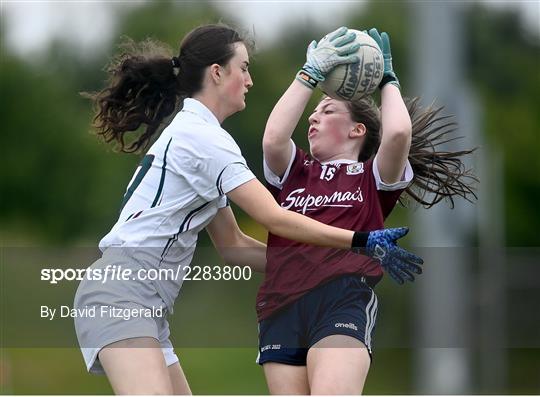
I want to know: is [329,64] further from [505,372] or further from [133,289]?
[505,372]

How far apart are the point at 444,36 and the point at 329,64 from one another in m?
4.32

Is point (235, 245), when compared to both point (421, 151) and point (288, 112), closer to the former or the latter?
point (288, 112)

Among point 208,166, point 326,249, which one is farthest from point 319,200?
point 208,166

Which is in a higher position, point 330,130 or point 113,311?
point 330,130

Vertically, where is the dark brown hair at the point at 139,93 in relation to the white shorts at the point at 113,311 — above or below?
above

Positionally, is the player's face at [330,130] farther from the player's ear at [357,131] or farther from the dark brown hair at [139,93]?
the dark brown hair at [139,93]

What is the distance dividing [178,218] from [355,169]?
0.81 metres

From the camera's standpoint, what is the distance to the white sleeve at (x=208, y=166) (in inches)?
191

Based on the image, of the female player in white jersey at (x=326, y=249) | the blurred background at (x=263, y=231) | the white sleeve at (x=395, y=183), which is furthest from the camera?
the blurred background at (x=263, y=231)

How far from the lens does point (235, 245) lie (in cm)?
536

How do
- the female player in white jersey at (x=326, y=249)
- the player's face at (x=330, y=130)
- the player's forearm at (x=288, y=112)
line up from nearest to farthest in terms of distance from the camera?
the female player in white jersey at (x=326, y=249) < the player's forearm at (x=288, y=112) < the player's face at (x=330, y=130)

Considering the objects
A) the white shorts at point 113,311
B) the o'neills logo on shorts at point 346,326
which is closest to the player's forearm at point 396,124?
the o'neills logo on shorts at point 346,326

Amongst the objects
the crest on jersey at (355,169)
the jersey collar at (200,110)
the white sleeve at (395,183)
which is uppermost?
the jersey collar at (200,110)

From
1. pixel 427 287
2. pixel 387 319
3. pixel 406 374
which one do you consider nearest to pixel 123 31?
pixel 406 374
